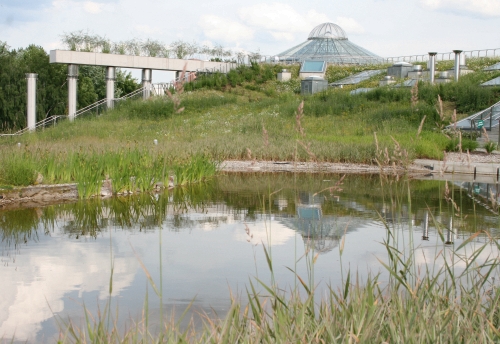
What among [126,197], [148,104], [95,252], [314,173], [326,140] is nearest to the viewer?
[95,252]

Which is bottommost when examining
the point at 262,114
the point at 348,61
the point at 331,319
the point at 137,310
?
the point at 137,310

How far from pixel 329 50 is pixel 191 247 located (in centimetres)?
4952

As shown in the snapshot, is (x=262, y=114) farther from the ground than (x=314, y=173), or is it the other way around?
(x=262, y=114)

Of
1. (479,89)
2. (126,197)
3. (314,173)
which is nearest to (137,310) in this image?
(126,197)

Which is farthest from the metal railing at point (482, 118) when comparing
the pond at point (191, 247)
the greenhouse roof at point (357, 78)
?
the greenhouse roof at point (357, 78)

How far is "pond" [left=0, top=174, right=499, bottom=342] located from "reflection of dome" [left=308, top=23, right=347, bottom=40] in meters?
46.8

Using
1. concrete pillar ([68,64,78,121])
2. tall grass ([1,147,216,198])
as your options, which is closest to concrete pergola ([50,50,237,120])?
concrete pillar ([68,64,78,121])

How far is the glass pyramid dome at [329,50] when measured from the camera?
5328 cm

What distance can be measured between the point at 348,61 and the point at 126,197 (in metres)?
43.2

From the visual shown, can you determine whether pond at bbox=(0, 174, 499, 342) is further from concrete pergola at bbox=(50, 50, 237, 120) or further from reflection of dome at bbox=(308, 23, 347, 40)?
reflection of dome at bbox=(308, 23, 347, 40)

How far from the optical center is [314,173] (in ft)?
56.8

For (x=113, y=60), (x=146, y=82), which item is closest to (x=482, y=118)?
(x=113, y=60)

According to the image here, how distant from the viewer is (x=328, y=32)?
58.8m

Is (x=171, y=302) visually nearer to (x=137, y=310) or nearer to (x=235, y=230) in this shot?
(x=137, y=310)
